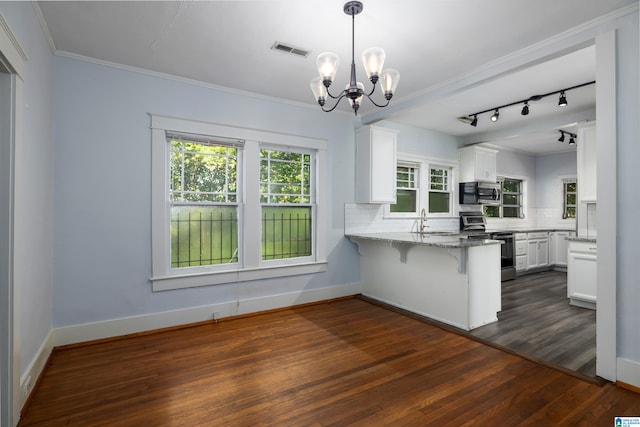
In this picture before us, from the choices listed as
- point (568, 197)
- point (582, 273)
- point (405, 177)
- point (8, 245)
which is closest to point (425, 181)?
point (405, 177)

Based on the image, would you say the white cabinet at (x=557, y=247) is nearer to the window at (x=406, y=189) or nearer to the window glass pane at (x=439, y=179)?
the window glass pane at (x=439, y=179)

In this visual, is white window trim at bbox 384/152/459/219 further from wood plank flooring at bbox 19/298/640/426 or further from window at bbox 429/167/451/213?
wood plank flooring at bbox 19/298/640/426

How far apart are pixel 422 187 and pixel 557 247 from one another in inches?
147

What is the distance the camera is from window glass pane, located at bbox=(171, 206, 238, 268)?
3.72 m

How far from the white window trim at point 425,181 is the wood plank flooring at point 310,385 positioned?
2487mm

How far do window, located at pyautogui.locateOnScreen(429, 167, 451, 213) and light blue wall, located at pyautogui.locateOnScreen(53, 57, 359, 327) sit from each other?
3786 mm

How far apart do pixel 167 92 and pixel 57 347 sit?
2730 millimetres

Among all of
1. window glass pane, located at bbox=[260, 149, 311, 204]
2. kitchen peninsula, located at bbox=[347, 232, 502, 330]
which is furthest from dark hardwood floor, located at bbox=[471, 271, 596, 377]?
window glass pane, located at bbox=[260, 149, 311, 204]

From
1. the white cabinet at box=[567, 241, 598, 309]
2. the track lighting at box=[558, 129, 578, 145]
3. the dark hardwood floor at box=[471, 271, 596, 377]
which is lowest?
the dark hardwood floor at box=[471, 271, 596, 377]

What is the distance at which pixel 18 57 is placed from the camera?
1.92 meters

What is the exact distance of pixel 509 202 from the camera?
7438 millimetres

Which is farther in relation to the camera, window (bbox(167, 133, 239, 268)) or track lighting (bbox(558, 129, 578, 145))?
track lighting (bbox(558, 129, 578, 145))

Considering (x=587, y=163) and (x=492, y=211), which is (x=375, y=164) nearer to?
(x=587, y=163)

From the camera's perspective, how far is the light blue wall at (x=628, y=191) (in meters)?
2.32
